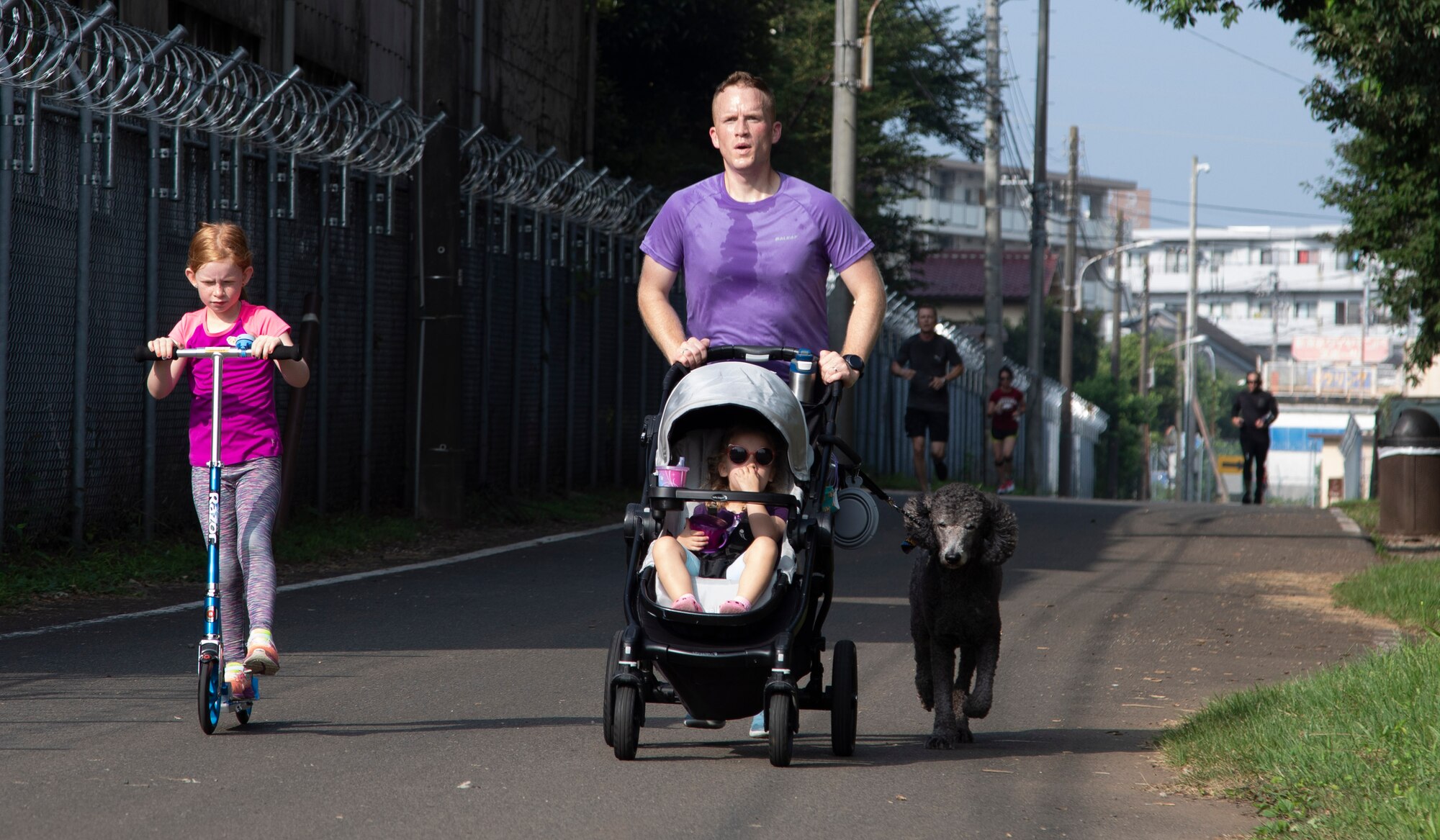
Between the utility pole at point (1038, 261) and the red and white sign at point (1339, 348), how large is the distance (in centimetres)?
7028

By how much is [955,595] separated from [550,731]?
5.05 feet

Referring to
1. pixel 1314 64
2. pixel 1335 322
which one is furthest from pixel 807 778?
pixel 1335 322

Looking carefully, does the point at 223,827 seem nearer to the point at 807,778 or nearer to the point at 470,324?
the point at 807,778

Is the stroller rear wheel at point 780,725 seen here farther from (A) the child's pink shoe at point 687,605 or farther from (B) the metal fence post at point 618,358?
(B) the metal fence post at point 618,358

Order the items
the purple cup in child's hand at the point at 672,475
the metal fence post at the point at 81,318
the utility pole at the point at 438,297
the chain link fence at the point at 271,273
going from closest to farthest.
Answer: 1. the purple cup in child's hand at the point at 672,475
2. the chain link fence at the point at 271,273
3. the metal fence post at the point at 81,318
4. the utility pole at the point at 438,297

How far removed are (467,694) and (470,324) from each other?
33.4ft

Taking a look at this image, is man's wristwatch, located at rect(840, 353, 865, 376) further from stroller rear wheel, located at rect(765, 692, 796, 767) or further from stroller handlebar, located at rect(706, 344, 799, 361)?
stroller rear wheel, located at rect(765, 692, 796, 767)

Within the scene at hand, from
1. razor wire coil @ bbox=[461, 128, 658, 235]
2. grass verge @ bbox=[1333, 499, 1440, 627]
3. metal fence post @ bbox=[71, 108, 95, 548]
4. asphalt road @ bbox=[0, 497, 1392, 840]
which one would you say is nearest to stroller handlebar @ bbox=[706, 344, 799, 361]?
asphalt road @ bbox=[0, 497, 1392, 840]

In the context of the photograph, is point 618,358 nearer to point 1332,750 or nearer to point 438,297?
point 438,297

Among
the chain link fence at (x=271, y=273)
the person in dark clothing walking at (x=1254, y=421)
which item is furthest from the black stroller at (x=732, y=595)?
the person in dark clothing walking at (x=1254, y=421)

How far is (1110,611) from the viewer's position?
11.1m

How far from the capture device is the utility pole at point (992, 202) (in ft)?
116

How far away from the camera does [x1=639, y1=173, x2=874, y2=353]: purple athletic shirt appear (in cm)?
620

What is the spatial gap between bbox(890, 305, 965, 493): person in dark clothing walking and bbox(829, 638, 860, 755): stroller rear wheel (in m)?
14.1
